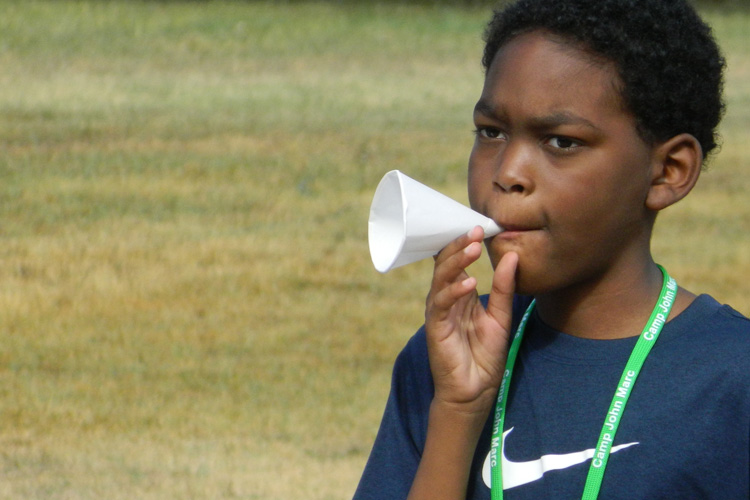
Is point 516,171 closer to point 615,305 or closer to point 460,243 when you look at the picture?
point 460,243

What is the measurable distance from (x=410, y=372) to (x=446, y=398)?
0.59 feet

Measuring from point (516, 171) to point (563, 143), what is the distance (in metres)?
0.08

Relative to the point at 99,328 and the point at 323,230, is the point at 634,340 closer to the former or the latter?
the point at 99,328

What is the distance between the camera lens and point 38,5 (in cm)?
710

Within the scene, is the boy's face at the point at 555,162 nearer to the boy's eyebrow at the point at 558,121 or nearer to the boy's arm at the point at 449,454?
the boy's eyebrow at the point at 558,121

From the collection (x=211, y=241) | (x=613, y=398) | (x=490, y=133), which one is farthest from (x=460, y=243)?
(x=211, y=241)

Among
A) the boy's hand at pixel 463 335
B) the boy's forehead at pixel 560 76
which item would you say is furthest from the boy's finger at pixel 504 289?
the boy's forehead at pixel 560 76

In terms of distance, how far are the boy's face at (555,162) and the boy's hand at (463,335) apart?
5cm

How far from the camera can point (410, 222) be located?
1.47 meters

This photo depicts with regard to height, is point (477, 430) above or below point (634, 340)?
below

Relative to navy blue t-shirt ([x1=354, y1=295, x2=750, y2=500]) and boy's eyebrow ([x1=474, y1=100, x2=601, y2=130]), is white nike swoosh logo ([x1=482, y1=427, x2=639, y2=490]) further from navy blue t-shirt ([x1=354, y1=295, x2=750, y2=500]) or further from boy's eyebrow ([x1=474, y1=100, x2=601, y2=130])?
boy's eyebrow ([x1=474, y1=100, x2=601, y2=130])

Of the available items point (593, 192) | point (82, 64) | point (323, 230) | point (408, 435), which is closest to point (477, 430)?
point (408, 435)

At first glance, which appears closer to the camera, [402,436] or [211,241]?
[402,436]

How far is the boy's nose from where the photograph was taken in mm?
1506
